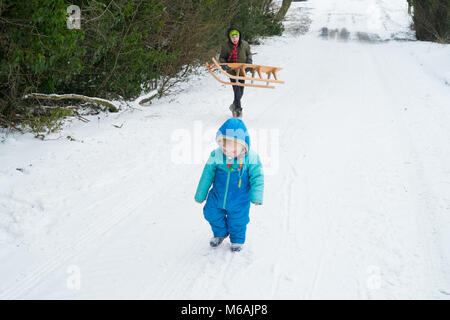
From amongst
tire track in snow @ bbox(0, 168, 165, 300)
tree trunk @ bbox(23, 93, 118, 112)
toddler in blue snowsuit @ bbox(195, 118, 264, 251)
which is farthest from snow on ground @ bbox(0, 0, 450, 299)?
toddler in blue snowsuit @ bbox(195, 118, 264, 251)

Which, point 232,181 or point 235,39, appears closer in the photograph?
point 232,181

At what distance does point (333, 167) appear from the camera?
507 centimetres

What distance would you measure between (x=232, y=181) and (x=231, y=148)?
1.03ft

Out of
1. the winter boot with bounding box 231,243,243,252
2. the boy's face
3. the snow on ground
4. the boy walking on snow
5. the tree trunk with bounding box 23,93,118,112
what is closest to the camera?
the snow on ground

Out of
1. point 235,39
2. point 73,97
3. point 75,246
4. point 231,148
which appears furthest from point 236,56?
point 75,246

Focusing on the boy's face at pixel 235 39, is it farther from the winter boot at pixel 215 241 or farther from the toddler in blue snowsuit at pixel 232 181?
the winter boot at pixel 215 241

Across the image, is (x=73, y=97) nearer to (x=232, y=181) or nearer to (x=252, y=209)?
(x=252, y=209)

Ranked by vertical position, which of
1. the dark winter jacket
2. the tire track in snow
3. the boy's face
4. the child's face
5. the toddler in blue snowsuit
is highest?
the boy's face

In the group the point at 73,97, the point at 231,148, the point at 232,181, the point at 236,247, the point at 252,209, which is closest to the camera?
the point at 231,148

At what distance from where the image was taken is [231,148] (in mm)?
2959

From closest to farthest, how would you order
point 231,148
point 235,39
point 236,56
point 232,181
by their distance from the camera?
1. point 231,148
2. point 232,181
3. point 235,39
4. point 236,56

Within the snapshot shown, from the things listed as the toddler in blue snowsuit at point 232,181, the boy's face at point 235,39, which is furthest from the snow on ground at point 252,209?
the boy's face at point 235,39

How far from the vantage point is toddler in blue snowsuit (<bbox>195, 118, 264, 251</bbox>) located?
118 inches

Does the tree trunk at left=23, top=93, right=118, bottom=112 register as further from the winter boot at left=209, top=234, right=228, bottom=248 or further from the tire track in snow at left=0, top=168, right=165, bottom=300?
the winter boot at left=209, top=234, right=228, bottom=248
